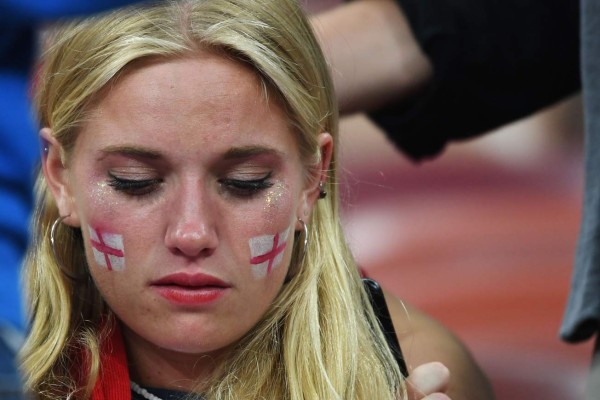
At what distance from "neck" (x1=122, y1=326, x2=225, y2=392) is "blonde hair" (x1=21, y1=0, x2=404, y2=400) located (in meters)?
0.02

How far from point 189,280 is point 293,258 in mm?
237

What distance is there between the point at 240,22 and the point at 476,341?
1358mm

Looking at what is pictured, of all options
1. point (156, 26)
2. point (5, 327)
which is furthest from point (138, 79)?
point (5, 327)

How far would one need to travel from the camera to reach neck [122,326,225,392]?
1.58 metres

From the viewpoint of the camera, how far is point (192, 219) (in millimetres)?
1427

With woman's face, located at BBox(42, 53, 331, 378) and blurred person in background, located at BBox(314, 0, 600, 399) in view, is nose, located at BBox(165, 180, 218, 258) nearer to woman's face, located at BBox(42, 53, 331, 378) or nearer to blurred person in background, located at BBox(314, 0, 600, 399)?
woman's face, located at BBox(42, 53, 331, 378)

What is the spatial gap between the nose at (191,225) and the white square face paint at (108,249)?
69 millimetres

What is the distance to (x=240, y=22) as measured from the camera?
60.4 inches

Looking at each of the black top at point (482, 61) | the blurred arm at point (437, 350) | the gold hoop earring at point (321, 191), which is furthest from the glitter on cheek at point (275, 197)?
the black top at point (482, 61)

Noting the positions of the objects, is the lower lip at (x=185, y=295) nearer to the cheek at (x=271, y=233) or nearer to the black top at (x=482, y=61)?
the cheek at (x=271, y=233)

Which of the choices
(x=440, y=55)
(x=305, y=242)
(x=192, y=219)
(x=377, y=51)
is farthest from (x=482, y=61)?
(x=192, y=219)

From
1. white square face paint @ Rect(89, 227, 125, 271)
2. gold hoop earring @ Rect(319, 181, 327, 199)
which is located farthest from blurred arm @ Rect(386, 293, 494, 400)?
white square face paint @ Rect(89, 227, 125, 271)

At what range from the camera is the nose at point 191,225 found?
1419mm

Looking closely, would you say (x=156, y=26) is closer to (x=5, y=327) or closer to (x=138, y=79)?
(x=138, y=79)
